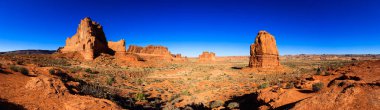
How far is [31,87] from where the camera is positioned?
25.7 ft

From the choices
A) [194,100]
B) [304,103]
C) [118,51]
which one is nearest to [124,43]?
[118,51]

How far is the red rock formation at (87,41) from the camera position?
3789cm

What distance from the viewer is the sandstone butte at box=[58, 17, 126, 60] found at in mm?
37912

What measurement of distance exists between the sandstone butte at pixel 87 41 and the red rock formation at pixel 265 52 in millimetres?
31962

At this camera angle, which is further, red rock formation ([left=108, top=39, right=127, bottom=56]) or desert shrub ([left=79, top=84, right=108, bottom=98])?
red rock formation ([left=108, top=39, right=127, bottom=56])

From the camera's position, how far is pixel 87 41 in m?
38.3

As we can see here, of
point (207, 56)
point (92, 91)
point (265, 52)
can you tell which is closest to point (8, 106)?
point (92, 91)

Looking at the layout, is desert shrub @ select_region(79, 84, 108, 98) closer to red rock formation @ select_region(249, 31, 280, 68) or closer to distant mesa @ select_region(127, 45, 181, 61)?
red rock formation @ select_region(249, 31, 280, 68)

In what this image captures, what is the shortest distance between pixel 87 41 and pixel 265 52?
34.7 m

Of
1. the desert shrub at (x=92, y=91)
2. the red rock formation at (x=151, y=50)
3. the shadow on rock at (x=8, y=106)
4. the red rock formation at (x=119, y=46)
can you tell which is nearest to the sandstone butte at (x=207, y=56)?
the red rock formation at (x=151, y=50)

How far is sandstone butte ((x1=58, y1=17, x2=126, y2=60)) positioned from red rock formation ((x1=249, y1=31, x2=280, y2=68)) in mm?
31962

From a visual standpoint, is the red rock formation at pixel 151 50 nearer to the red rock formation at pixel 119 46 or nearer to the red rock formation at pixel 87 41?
the red rock formation at pixel 119 46

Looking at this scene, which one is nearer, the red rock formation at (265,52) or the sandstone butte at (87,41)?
the red rock formation at (265,52)

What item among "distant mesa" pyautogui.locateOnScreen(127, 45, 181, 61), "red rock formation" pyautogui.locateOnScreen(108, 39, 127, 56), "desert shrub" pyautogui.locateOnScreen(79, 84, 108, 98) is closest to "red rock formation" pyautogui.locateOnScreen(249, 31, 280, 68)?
"desert shrub" pyautogui.locateOnScreen(79, 84, 108, 98)
